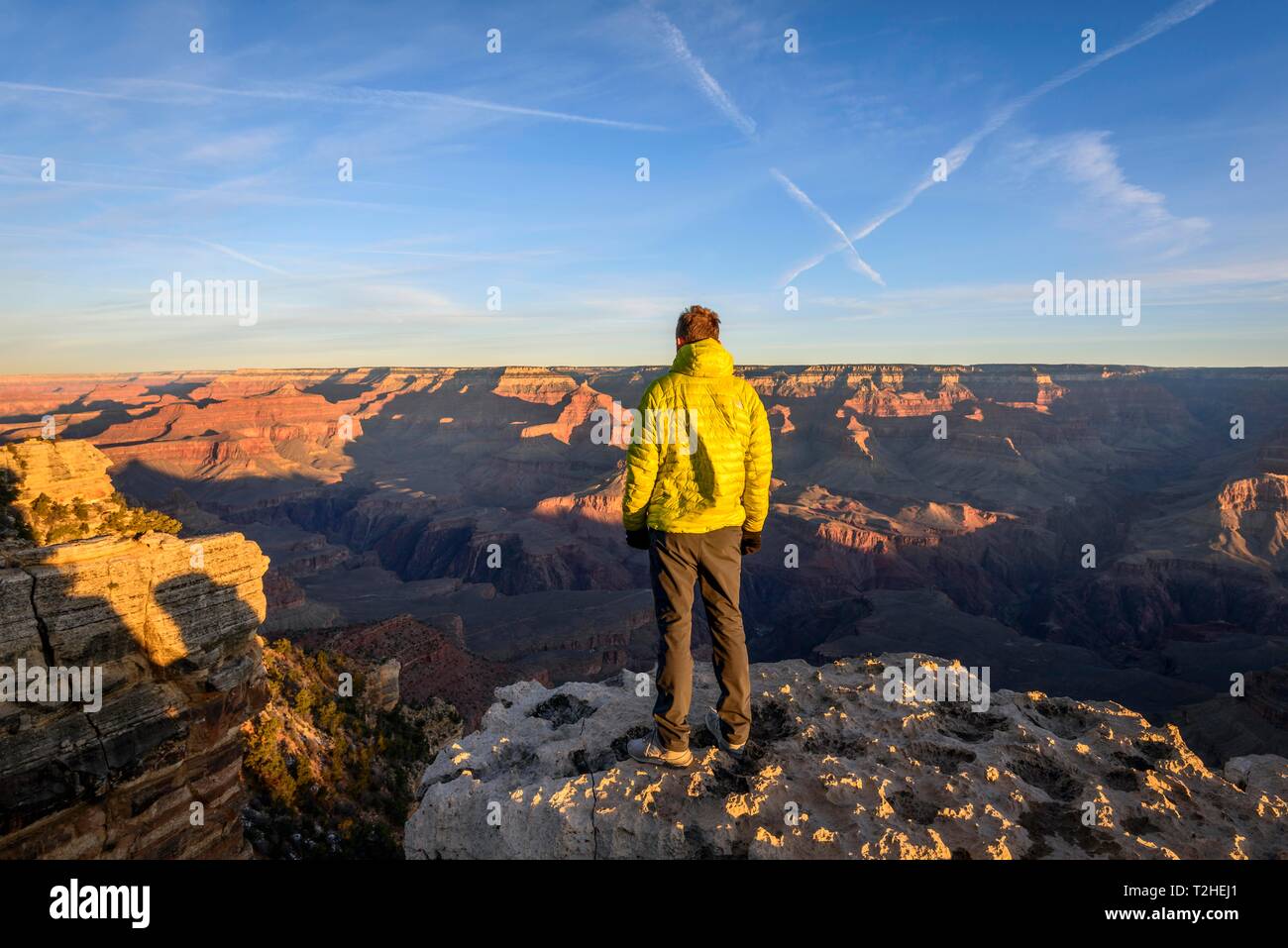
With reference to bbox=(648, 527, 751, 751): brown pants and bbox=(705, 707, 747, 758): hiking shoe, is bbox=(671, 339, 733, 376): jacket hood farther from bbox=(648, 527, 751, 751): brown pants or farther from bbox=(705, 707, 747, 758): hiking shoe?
bbox=(705, 707, 747, 758): hiking shoe

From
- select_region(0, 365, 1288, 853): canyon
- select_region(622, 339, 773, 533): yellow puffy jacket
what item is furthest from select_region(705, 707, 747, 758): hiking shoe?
select_region(0, 365, 1288, 853): canyon

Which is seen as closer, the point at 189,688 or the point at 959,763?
the point at 959,763

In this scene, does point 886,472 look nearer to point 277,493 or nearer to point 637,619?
point 637,619

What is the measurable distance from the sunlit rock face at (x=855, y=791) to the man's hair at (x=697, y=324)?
318cm

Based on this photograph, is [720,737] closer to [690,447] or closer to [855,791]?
[855,791]

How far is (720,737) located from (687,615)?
1.15 metres

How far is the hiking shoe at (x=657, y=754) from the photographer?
179 inches

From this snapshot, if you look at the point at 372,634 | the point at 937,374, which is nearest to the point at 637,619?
the point at 372,634

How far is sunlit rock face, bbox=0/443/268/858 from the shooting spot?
797cm

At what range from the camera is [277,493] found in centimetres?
10631

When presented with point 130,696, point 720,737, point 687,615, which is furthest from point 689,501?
point 130,696

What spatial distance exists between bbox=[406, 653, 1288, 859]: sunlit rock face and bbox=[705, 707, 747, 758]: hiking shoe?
0.29ft
